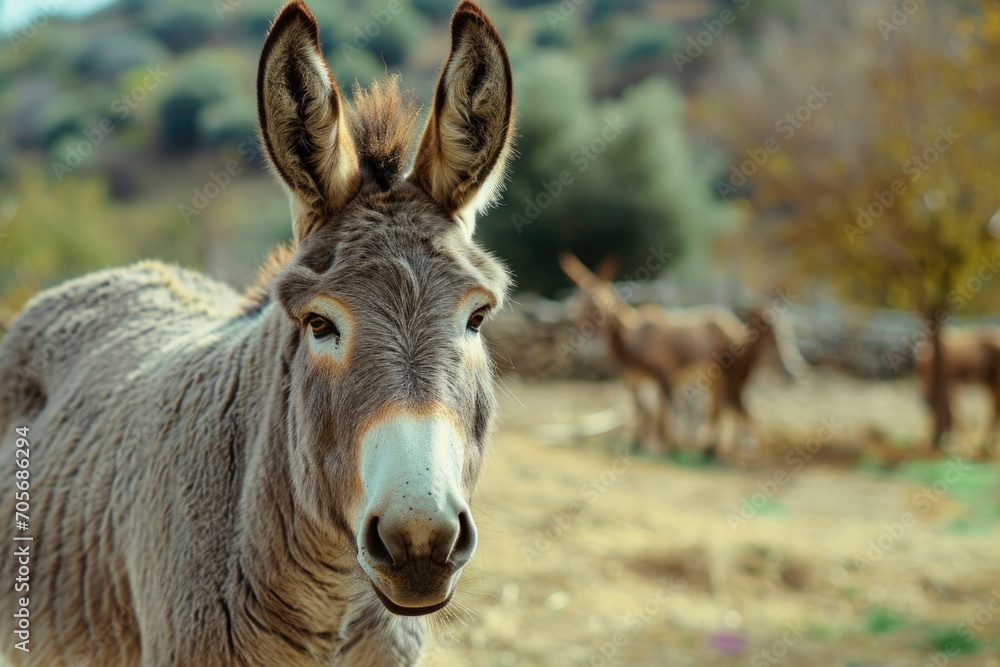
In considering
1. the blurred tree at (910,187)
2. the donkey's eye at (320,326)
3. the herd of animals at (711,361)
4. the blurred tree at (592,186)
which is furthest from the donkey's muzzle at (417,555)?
the blurred tree at (592,186)

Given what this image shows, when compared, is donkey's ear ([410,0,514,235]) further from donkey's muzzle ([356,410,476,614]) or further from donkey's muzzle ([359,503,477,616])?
donkey's muzzle ([359,503,477,616])

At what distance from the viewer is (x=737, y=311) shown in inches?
808

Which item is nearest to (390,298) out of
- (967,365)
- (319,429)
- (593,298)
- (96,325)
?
(319,429)

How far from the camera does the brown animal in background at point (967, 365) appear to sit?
13.8 meters

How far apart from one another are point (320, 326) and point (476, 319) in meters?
0.43

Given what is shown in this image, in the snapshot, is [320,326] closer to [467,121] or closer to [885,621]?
[467,121]

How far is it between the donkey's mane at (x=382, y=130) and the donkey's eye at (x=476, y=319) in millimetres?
509

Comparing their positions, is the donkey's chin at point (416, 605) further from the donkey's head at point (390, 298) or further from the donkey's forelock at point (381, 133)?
the donkey's forelock at point (381, 133)

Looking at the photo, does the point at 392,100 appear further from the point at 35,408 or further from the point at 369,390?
the point at 35,408

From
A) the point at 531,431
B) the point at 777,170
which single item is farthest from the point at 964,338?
the point at 531,431

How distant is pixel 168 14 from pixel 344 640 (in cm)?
5665

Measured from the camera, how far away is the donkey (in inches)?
80.7

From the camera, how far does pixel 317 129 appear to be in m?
2.36

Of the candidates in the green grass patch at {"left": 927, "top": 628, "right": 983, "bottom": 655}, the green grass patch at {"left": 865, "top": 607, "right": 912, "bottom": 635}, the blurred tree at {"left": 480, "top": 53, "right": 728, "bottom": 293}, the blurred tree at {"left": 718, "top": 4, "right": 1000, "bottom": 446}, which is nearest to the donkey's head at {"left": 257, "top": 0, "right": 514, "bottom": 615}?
the green grass patch at {"left": 927, "top": 628, "right": 983, "bottom": 655}
